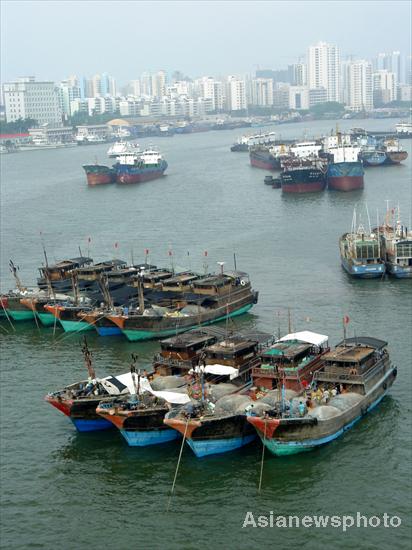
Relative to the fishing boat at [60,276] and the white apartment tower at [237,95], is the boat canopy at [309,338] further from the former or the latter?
the white apartment tower at [237,95]

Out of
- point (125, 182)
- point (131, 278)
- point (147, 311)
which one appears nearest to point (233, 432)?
point (147, 311)

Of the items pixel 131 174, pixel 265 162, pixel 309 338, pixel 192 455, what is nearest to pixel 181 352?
pixel 309 338

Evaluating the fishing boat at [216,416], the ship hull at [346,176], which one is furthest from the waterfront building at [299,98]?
the fishing boat at [216,416]

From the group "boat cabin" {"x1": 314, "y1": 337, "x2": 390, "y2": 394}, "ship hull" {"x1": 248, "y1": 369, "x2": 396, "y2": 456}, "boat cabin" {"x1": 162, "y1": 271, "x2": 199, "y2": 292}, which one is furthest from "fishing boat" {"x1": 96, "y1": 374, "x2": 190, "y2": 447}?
"boat cabin" {"x1": 162, "y1": 271, "x2": 199, "y2": 292}

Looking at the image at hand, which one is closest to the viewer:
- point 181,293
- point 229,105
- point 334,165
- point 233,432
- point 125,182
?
point 233,432

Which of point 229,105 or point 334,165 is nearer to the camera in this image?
point 334,165

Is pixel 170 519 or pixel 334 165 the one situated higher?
pixel 334 165

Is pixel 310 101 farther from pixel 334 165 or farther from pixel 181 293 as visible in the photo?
pixel 181 293
